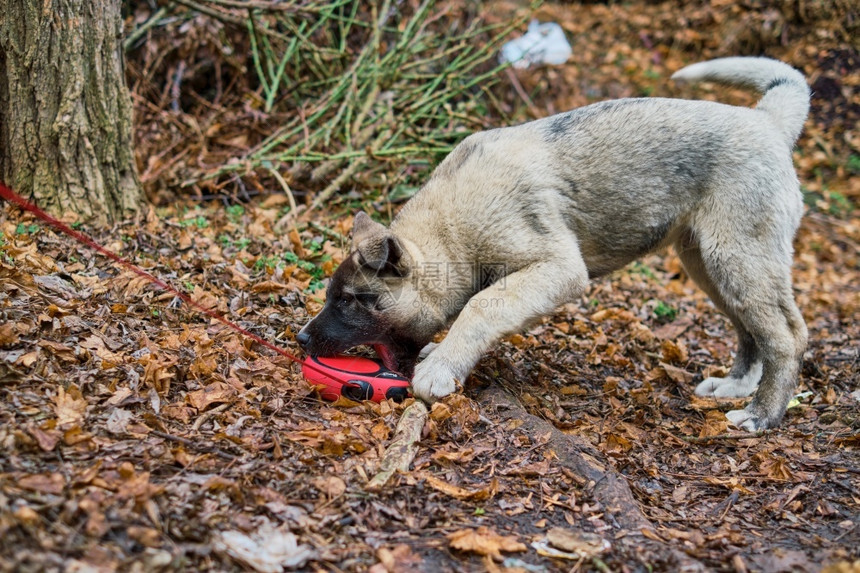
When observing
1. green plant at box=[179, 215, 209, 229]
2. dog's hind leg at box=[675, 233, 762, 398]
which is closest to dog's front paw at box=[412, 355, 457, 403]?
dog's hind leg at box=[675, 233, 762, 398]

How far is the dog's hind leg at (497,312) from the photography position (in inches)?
177

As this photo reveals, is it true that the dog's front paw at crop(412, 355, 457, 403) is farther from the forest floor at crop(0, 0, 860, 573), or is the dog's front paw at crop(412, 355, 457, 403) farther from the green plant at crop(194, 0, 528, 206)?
the green plant at crop(194, 0, 528, 206)

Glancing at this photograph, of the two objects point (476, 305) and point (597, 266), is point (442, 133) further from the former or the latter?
point (476, 305)

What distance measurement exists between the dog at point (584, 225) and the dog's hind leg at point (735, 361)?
1.08 feet

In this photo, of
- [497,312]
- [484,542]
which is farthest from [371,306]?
[484,542]

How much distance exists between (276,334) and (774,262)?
3543mm

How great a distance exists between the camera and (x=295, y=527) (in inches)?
123

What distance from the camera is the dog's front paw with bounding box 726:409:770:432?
509 cm

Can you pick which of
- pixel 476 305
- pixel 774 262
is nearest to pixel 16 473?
pixel 476 305

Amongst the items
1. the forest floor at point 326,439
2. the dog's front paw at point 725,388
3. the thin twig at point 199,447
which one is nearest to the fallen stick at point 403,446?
the forest floor at point 326,439

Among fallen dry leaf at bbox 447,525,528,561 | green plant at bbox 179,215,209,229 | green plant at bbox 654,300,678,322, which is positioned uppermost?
green plant at bbox 179,215,209,229

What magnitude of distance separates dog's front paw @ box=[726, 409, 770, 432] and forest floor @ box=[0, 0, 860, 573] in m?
0.15

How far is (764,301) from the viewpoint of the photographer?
5.12m

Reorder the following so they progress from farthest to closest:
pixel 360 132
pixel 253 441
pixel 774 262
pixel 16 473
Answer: pixel 360 132
pixel 774 262
pixel 253 441
pixel 16 473
